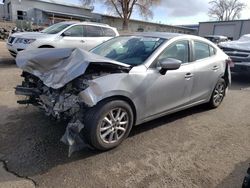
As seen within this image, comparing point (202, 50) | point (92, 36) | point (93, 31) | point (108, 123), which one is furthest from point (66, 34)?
point (108, 123)

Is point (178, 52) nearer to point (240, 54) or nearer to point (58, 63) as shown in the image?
point (58, 63)

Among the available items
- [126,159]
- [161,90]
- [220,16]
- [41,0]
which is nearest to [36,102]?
[126,159]

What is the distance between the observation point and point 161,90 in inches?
155

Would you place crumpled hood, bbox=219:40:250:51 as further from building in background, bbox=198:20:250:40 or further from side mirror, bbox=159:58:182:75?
building in background, bbox=198:20:250:40

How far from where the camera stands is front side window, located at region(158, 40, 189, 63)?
4.08 m

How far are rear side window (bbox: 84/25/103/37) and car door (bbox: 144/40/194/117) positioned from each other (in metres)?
6.33

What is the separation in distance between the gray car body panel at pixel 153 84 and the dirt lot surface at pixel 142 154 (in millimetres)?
394

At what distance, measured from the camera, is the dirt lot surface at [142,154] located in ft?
9.65

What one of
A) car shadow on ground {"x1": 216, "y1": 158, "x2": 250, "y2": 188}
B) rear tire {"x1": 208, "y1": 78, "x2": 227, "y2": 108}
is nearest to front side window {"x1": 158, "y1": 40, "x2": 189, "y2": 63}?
rear tire {"x1": 208, "y1": 78, "x2": 227, "y2": 108}

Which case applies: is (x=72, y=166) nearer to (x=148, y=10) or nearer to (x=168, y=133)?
(x=168, y=133)

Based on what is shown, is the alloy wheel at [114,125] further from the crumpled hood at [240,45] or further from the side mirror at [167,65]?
the crumpled hood at [240,45]

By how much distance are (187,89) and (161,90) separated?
2.40 ft

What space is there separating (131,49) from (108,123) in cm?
144

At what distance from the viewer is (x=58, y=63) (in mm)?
3652
